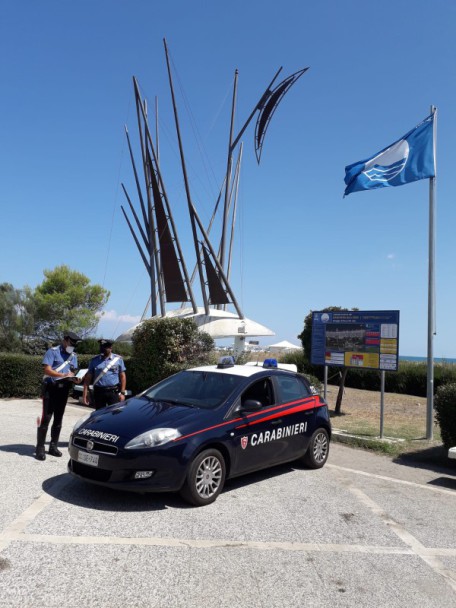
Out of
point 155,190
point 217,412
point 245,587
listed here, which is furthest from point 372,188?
point 155,190

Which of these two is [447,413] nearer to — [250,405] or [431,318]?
[431,318]

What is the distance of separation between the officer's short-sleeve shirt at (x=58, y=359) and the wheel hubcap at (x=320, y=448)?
11.7ft

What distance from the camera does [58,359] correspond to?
291 inches

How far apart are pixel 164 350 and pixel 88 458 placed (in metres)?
8.34

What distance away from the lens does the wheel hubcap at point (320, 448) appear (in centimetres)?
753

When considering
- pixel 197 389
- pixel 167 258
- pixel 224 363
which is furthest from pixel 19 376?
pixel 167 258

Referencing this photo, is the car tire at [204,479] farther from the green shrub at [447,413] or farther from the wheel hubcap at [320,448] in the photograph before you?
the green shrub at [447,413]

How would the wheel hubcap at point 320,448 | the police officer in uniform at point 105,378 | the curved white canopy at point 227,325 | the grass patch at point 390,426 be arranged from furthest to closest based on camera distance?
the curved white canopy at point 227,325
the grass patch at point 390,426
the police officer in uniform at point 105,378
the wheel hubcap at point 320,448

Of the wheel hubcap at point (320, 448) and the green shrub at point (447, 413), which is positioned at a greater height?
the green shrub at point (447, 413)

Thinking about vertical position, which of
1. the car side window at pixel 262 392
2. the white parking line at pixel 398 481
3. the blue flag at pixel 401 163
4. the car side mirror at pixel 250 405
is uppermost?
the blue flag at pixel 401 163

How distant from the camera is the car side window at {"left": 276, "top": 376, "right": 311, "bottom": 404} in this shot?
7.14 meters

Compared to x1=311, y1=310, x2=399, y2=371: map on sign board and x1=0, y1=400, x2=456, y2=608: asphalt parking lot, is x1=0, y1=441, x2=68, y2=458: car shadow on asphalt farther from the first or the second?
x1=311, y1=310, x2=399, y2=371: map on sign board

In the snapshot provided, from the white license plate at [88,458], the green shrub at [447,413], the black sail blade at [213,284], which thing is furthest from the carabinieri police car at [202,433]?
the black sail blade at [213,284]

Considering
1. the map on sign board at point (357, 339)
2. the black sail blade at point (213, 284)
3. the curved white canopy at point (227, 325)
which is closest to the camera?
the map on sign board at point (357, 339)
